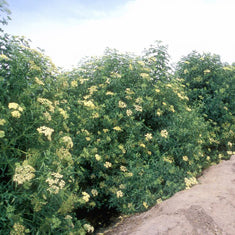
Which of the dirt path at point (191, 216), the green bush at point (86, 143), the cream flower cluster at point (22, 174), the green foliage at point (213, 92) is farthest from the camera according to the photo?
the green foliage at point (213, 92)

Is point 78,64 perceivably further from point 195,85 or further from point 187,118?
point 195,85

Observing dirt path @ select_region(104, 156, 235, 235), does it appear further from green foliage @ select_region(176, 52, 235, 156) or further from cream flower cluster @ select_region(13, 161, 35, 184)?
green foliage @ select_region(176, 52, 235, 156)

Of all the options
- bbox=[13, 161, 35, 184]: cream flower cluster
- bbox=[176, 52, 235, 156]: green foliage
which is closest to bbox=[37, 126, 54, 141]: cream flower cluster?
bbox=[13, 161, 35, 184]: cream flower cluster

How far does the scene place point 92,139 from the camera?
5117 millimetres

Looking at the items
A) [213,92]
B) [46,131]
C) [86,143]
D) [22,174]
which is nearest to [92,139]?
[86,143]

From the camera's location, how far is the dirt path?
3.62 m

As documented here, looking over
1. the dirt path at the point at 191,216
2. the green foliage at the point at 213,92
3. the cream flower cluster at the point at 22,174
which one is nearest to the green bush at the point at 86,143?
the cream flower cluster at the point at 22,174

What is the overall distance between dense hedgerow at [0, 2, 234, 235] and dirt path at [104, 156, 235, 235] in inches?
16.6

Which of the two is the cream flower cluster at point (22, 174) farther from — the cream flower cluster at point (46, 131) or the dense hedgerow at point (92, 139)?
the cream flower cluster at point (46, 131)

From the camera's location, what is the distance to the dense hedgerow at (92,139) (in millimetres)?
3164

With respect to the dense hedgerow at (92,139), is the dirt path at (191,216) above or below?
below

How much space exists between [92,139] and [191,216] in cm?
214

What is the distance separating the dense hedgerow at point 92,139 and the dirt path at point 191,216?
423mm

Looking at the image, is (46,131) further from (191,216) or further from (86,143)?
(191,216)
